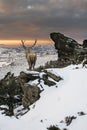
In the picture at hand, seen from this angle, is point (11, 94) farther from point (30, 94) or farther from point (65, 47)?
point (65, 47)

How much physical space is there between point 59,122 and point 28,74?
8.18m

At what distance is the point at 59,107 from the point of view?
23.7 m

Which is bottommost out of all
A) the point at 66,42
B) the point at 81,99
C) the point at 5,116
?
the point at 5,116

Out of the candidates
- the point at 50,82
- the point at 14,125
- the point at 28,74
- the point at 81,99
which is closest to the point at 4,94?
the point at 28,74

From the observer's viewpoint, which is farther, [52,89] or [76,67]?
[76,67]

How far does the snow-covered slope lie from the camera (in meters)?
22.2

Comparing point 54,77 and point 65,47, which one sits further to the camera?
point 65,47

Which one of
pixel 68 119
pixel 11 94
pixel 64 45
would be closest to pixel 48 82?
pixel 11 94

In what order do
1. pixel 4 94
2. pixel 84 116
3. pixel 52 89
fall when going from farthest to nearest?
pixel 4 94 → pixel 52 89 → pixel 84 116

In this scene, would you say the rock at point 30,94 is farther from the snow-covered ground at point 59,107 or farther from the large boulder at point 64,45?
the large boulder at point 64,45

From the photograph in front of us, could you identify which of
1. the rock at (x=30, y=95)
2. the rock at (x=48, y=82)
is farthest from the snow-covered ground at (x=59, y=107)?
the rock at (x=30, y=95)

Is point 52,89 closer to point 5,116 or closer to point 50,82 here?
point 50,82

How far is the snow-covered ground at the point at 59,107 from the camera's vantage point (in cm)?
2227

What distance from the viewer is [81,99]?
23641mm
